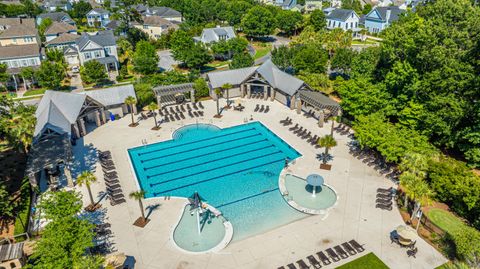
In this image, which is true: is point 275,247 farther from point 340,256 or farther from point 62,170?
point 62,170

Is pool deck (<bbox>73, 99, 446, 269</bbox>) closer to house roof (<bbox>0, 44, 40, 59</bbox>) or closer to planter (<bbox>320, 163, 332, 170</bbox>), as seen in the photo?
planter (<bbox>320, 163, 332, 170</bbox>)

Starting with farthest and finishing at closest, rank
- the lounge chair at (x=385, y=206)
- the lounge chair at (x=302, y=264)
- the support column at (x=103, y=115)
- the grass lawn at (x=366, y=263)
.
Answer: the support column at (x=103, y=115) < the lounge chair at (x=385, y=206) < the grass lawn at (x=366, y=263) < the lounge chair at (x=302, y=264)

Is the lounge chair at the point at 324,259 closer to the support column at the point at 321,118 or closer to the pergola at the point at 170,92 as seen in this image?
the support column at the point at 321,118

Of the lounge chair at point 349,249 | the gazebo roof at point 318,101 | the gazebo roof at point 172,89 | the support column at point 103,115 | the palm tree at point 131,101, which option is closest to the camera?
the lounge chair at point 349,249

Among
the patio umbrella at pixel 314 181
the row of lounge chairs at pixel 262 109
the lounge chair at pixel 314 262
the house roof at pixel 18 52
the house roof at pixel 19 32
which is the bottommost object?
the lounge chair at pixel 314 262

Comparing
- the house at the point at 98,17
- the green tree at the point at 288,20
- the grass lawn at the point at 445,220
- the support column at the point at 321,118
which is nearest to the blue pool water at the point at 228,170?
the support column at the point at 321,118

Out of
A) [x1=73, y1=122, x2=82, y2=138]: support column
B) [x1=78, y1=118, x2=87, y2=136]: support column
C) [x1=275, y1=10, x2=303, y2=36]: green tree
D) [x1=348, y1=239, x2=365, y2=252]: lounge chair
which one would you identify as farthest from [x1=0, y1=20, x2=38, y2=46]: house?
[x1=348, y1=239, x2=365, y2=252]: lounge chair
